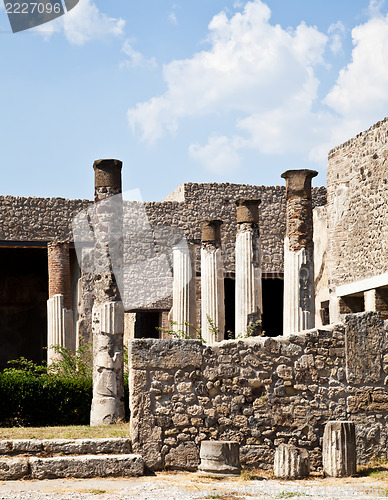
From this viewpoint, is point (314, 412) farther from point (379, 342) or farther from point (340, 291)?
point (340, 291)

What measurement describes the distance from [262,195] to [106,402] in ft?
41.7

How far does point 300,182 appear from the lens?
13.6m

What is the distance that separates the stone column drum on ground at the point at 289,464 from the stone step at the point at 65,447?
5.44ft

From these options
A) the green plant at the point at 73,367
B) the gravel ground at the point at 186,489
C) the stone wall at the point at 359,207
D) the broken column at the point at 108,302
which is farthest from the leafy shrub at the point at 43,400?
the stone wall at the point at 359,207

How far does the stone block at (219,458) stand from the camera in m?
8.46

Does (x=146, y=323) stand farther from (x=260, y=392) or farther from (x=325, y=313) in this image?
(x=260, y=392)

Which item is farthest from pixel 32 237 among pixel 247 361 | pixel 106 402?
pixel 247 361

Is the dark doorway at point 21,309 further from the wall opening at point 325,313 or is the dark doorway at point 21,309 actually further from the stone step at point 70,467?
the stone step at point 70,467

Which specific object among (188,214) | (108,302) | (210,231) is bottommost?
(108,302)

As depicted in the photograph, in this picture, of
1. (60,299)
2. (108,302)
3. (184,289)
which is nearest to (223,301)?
(184,289)

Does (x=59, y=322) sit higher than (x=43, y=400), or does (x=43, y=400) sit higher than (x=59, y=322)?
(x=59, y=322)

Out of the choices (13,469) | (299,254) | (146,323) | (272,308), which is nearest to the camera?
(13,469)

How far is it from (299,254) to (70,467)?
641 centimetres

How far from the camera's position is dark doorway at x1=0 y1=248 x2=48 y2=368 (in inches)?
991
